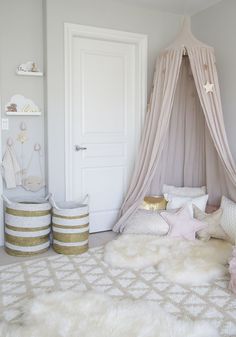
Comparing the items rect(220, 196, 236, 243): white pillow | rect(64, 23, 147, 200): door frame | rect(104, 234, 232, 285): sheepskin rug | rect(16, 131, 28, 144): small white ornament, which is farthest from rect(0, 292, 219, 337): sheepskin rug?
rect(16, 131, 28, 144): small white ornament

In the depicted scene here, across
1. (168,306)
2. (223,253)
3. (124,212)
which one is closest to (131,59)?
(124,212)

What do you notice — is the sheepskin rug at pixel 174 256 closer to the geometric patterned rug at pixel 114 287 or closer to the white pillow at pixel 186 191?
the geometric patterned rug at pixel 114 287

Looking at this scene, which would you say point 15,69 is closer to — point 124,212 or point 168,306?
point 124,212

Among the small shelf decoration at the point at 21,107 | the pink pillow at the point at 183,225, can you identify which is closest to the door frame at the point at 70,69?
the small shelf decoration at the point at 21,107

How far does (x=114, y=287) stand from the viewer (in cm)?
249

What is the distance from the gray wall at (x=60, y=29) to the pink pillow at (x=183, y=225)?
113 cm

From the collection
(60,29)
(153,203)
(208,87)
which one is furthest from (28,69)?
(153,203)

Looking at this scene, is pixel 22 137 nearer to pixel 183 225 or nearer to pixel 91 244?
pixel 91 244

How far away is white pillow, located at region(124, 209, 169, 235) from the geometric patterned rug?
1.99 ft

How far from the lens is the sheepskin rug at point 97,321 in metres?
1.90

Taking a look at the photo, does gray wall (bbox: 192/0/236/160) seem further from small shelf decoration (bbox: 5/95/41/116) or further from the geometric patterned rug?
small shelf decoration (bbox: 5/95/41/116)

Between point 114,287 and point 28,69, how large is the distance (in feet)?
7.08

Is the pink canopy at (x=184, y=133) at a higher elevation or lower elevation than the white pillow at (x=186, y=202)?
higher

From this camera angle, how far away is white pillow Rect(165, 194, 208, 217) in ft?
11.6
